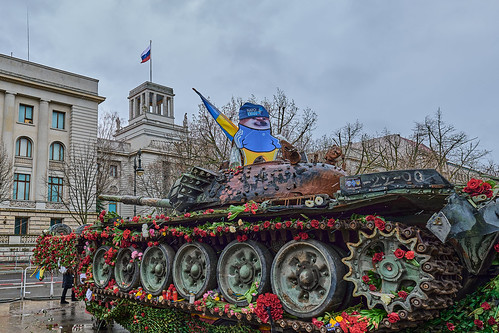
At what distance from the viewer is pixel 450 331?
496 centimetres

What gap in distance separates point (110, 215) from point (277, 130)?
14742 millimetres

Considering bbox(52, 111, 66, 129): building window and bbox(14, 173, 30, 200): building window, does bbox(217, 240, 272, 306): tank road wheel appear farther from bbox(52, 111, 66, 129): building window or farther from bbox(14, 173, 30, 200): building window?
bbox(52, 111, 66, 129): building window

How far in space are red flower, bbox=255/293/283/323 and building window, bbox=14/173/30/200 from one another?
113 feet

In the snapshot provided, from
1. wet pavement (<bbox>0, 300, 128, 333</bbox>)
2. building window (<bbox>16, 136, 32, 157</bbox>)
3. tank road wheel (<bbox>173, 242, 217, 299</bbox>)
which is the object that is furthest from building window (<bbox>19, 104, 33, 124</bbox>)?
tank road wheel (<bbox>173, 242, 217, 299</bbox>)

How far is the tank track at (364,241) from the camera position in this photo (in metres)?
4.62

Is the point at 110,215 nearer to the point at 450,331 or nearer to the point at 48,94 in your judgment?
the point at 450,331

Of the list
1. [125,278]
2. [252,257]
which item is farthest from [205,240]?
A: [125,278]

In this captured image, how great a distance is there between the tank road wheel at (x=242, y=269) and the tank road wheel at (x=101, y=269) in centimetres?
338

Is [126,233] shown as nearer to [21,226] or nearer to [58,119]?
[21,226]

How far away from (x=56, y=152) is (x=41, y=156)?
5.15 ft

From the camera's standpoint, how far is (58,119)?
38.1 m

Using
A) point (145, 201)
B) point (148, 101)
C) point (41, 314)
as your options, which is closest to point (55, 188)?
point (148, 101)

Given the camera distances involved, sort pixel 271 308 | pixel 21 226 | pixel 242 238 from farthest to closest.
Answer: pixel 21 226, pixel 242 238, pixel 271 308

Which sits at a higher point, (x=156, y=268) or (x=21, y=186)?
(x=21, y=186)
